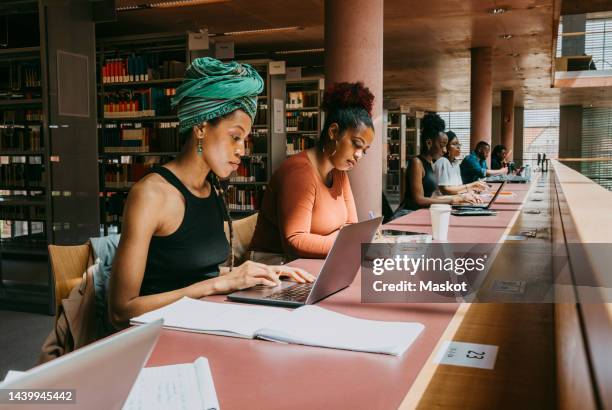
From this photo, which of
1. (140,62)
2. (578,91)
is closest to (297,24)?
(140,62)

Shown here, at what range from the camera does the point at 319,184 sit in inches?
99.0

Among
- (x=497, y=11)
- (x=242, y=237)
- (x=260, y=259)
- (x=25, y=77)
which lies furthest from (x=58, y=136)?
(x=497, y=11)

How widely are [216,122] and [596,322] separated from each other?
1526 millimetres

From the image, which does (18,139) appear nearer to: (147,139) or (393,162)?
(147,139)

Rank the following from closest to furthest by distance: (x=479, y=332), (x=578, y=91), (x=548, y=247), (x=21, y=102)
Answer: (x=479, y=332)
(x=548, y=247)
(x=21, y=102)
(x=578, y=91)

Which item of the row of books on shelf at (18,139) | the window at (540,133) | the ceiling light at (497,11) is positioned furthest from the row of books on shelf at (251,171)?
the window at (540,133)

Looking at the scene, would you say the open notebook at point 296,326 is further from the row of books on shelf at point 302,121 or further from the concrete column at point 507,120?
the concrete column at point 507,120

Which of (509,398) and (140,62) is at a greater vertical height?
(140,62)

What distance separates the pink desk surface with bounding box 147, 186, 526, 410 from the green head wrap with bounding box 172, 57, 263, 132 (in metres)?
0.81

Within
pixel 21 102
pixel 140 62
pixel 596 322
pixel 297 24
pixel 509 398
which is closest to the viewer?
pixel 596 322

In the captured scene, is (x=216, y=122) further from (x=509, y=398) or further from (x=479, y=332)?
(x=509, y=398)

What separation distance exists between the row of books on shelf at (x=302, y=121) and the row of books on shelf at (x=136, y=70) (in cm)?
267

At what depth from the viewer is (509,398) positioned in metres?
0.98

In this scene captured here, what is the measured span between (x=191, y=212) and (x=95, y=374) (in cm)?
136
